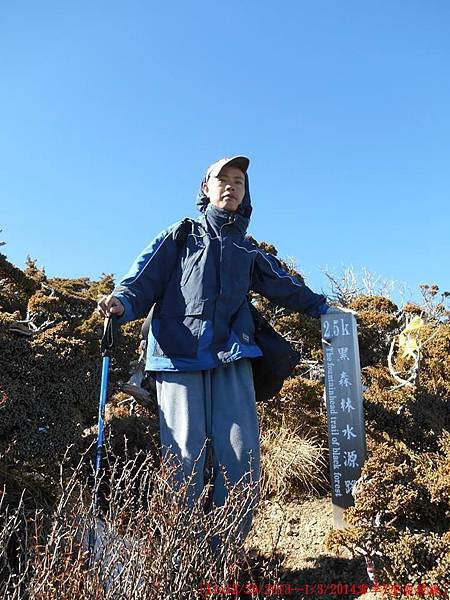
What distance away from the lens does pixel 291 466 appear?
445 centimetres

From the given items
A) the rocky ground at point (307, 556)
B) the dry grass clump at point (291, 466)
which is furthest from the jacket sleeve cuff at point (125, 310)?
the dry grass clump at point (291, 466)

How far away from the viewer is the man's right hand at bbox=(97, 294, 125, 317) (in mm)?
2709

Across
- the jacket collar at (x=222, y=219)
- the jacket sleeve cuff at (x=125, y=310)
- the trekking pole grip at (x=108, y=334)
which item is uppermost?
the jacket collar at (x=222, y=219)

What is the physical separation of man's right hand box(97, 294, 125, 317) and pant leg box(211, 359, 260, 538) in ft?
2.06

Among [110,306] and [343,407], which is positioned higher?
[110,306]

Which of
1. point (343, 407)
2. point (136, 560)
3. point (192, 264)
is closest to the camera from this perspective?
point (136, 560)

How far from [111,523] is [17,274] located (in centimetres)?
412

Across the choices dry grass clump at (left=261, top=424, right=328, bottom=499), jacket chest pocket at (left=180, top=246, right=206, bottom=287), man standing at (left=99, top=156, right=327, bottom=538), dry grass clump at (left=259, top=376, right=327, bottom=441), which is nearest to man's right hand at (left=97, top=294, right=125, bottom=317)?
man standing at (left=99, top=156, right=327, bottom=538)

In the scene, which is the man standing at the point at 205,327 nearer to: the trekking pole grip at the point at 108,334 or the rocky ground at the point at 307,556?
the trekking pole grip at the point at 108,334

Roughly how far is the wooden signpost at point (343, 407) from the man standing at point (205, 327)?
2.21ft

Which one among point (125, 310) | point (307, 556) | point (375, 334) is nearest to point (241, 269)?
point (125, 310)

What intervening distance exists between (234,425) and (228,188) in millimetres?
1372

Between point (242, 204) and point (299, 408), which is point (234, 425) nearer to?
point (242, 204)

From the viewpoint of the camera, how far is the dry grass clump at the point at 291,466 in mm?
4418
